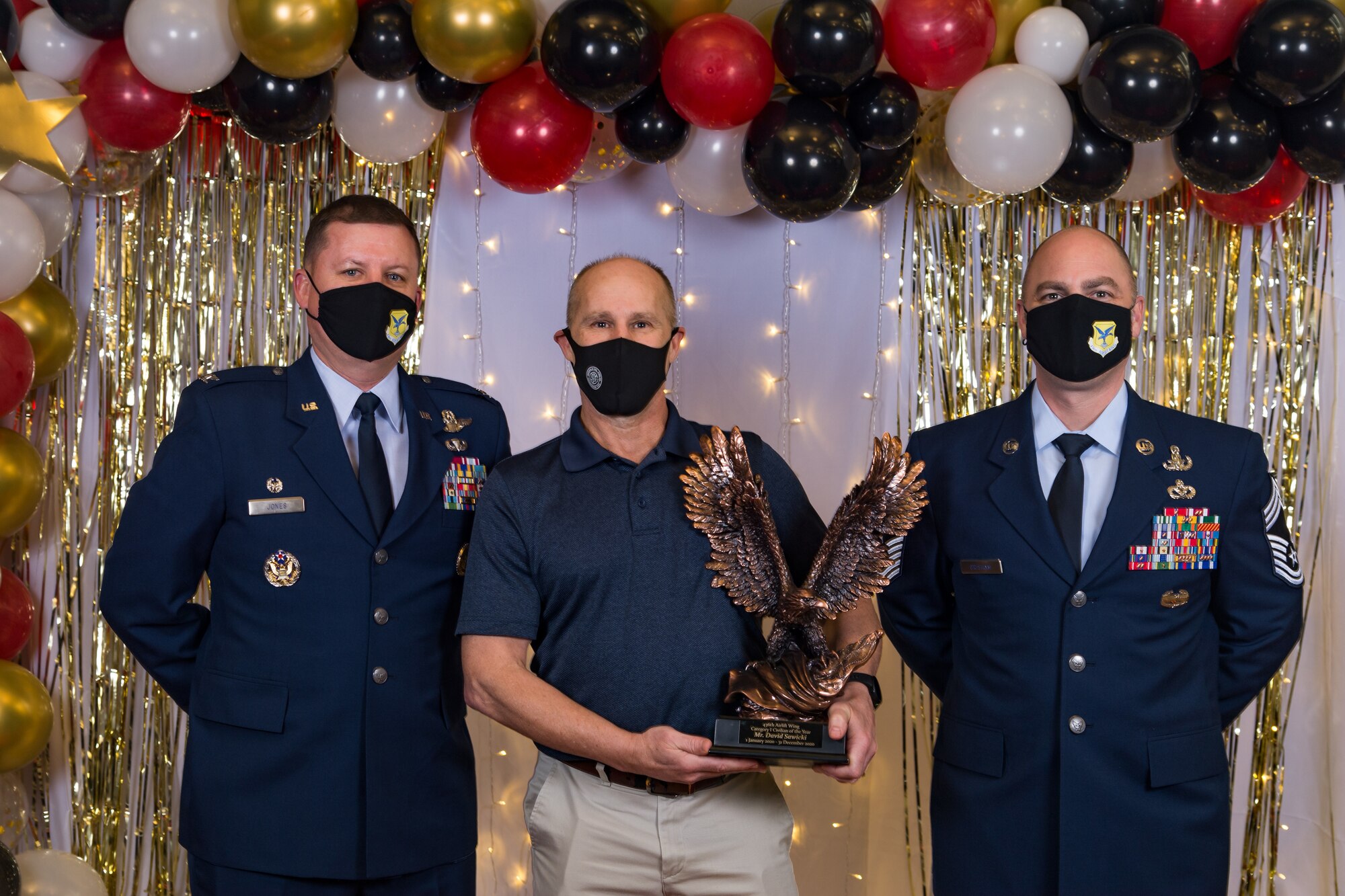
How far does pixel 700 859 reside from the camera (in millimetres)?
2068

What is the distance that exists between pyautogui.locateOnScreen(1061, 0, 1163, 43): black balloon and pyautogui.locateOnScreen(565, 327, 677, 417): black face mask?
1.44m

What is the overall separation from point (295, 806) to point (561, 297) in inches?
74.4

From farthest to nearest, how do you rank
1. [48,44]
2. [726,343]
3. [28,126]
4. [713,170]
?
[726,343] < [713,170] < [48,44] < [28,126]

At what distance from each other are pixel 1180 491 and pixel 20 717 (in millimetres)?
2593

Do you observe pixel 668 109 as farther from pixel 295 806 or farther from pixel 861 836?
pixel 861 836

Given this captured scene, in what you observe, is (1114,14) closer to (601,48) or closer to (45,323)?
(601,48)

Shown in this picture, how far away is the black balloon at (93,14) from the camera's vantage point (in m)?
2.74

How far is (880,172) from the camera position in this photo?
3004 mm

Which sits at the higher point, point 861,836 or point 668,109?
point 668,109

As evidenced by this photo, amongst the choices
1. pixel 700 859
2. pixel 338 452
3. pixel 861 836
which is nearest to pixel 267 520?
pixel 338 452

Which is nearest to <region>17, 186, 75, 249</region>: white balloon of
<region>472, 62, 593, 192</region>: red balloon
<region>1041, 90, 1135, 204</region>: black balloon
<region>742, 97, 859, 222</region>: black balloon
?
<region>472, 62, 593, 192</region>: red balloon

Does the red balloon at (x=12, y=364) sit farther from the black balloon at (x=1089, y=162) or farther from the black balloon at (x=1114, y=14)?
the black balloon at (x=1114, y=14)

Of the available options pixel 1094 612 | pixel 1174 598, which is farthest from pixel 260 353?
pixel 1174 598

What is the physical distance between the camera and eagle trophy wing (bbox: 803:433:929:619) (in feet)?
6.76
